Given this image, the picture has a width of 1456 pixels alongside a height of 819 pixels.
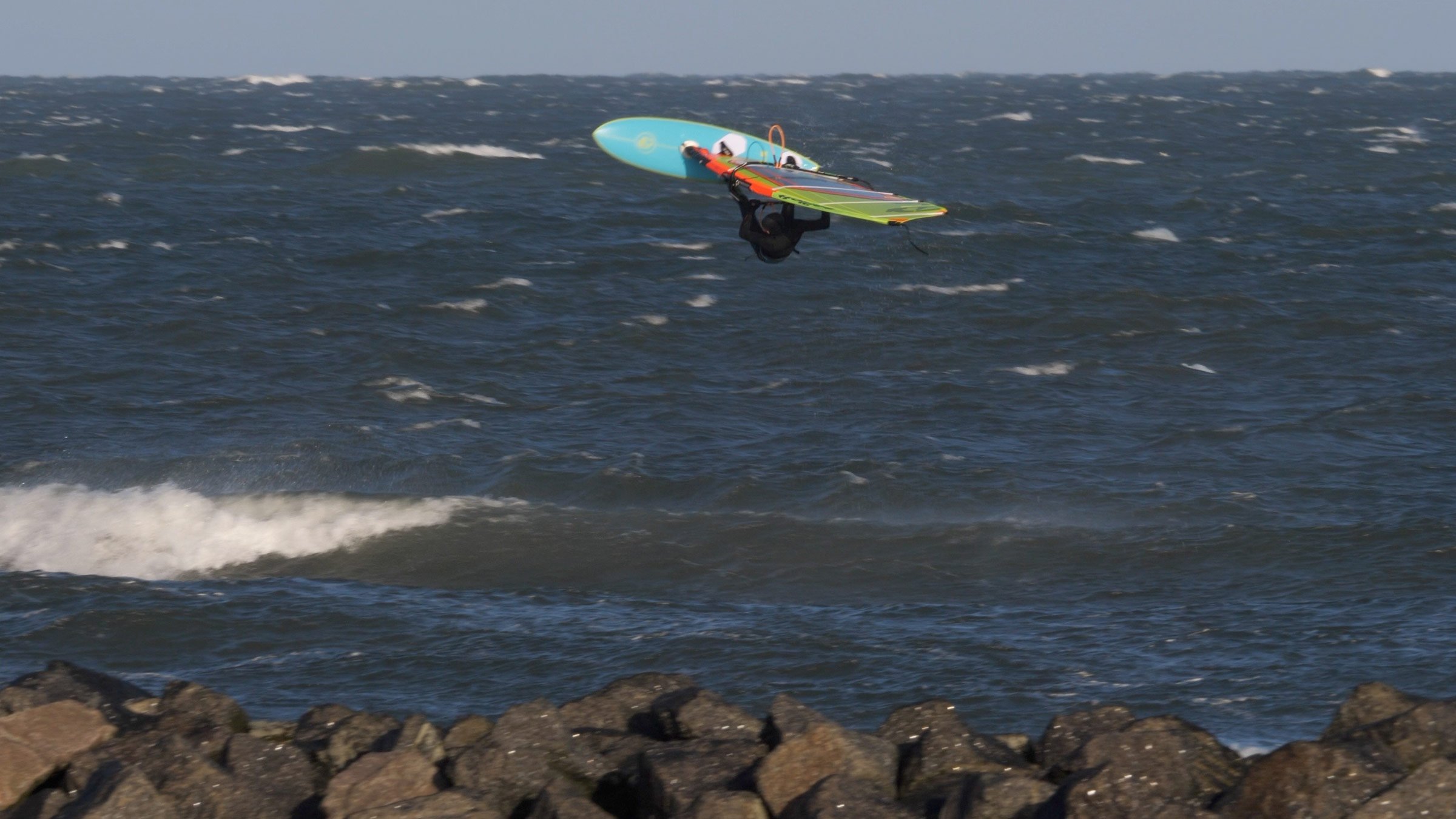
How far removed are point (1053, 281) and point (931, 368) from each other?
27.6ft

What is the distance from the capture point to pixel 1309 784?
1248cm

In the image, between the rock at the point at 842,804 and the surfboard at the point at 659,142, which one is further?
the surfboard at the point at 659,142

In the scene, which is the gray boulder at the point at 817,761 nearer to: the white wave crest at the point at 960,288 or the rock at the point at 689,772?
the rock at the point at 689,772

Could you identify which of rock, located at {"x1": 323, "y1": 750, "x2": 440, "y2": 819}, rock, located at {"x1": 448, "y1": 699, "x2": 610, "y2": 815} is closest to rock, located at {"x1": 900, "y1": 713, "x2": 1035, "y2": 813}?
rock, located at {"x1": 448, "y1": 699, "x2": 610, "y2": 815}

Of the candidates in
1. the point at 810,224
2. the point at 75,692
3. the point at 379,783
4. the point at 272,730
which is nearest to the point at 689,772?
the point at 379,783

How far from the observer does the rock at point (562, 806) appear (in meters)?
12.7

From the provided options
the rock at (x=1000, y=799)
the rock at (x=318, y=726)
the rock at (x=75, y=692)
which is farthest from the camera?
the rock at (x=75, y=692)

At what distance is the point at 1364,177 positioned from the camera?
6203cm

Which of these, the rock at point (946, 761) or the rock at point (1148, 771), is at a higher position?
the rock at point (1148, 771)

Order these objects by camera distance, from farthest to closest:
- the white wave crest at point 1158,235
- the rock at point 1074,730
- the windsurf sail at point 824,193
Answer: the white wave crest at point 1158,235
the windsurf sail at point 824,193
the rock at point 1074,730

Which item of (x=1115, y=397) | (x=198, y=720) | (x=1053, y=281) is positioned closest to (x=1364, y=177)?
(x=1053, y=281)

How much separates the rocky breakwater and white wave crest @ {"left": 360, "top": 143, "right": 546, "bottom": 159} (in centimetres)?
5399

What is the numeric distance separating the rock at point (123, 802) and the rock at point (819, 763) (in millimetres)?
4571

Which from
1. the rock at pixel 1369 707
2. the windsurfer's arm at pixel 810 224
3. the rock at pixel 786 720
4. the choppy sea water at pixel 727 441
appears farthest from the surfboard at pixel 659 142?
the rock at pixel 1369 707
